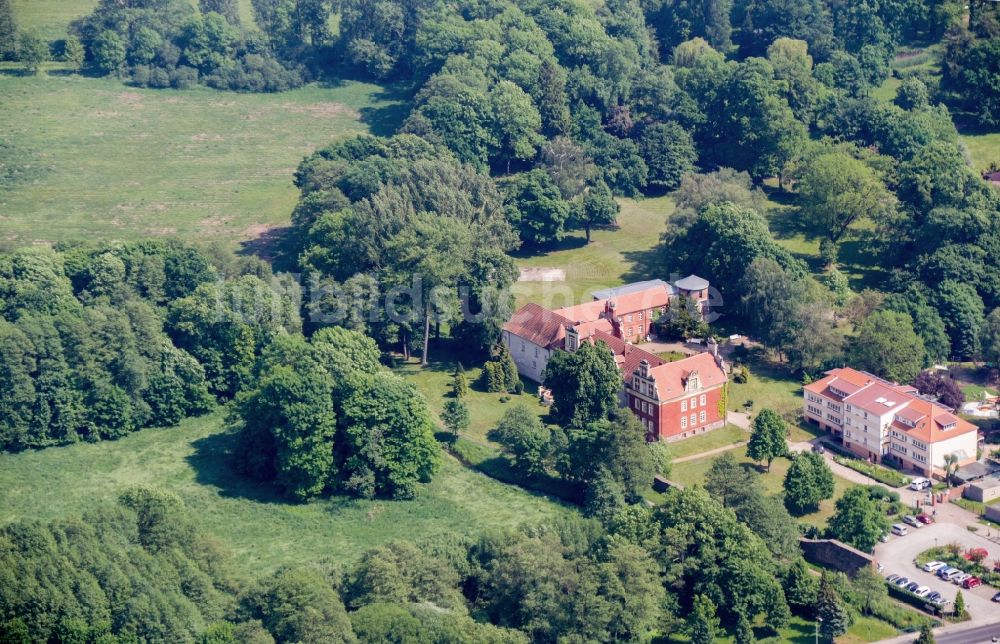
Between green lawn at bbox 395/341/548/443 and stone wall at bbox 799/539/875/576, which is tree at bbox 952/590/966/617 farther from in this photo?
green lawn at bbox 395/341/548/443

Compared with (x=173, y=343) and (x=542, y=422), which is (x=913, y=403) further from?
(x=173, y=343)

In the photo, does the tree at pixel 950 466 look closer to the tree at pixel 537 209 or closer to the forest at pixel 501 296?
the forest at pixel 501 296

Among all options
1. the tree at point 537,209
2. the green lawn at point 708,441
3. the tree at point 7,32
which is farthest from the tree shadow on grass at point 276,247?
the tree at point 7,32

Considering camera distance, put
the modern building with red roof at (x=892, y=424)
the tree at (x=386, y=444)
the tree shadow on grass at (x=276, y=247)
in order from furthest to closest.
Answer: the tree shadow on grass at (x=276, y=247) → the modern building with red roof at (x=892, y=424) → the tree at (x=386, y=444)

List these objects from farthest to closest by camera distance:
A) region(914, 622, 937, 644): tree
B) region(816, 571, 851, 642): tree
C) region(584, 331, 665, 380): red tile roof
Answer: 1. region(584, 331, 665, 380): red tile roof
2. region(816, 571, 851, 642): tree
3. region(914, 622, 937, 644): tree

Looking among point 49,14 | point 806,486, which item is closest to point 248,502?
point 806,486

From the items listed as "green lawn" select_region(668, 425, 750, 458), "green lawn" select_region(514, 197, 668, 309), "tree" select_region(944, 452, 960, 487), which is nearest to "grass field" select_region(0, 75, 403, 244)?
"green lawn" select_region(514, 197, 668, 309)
